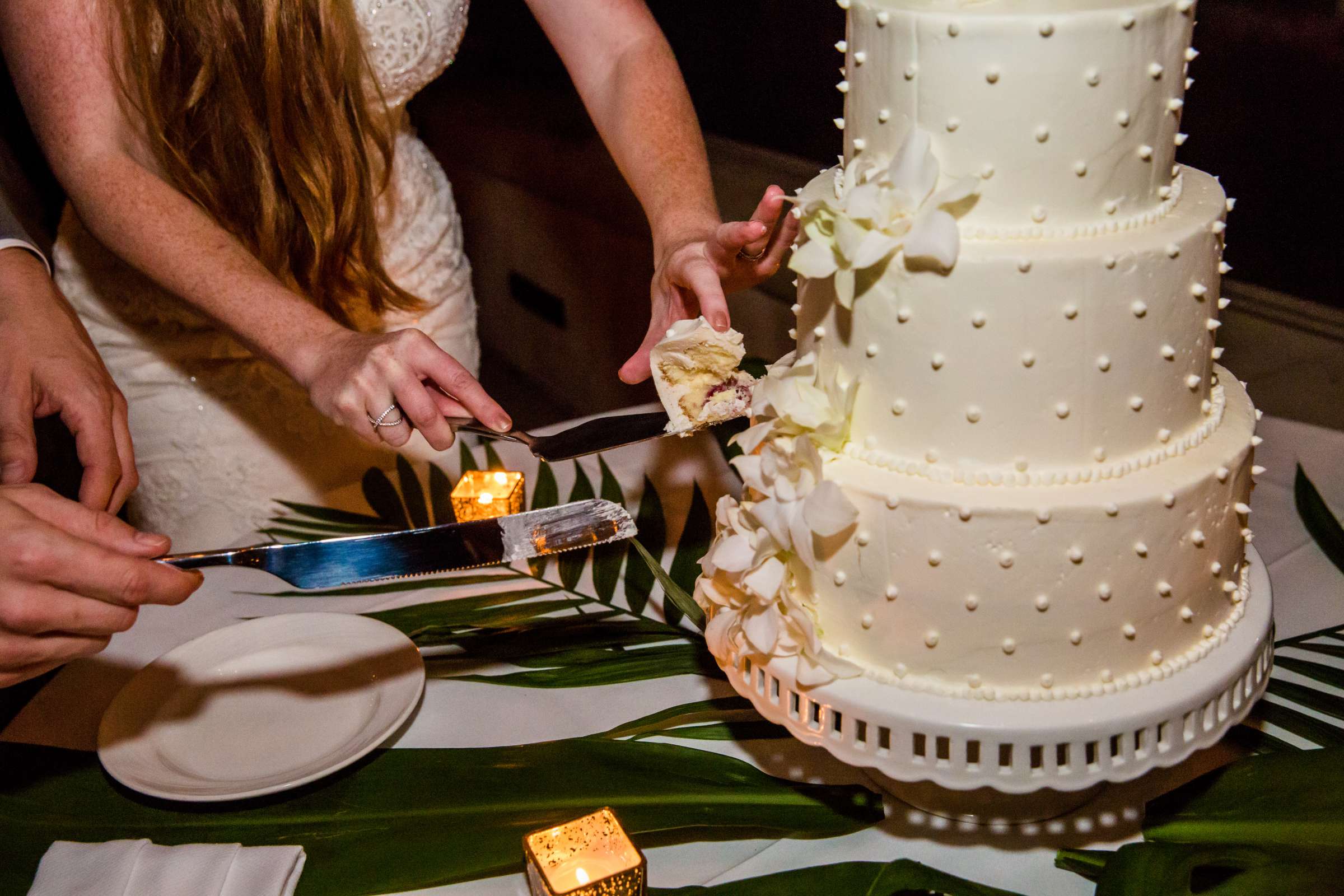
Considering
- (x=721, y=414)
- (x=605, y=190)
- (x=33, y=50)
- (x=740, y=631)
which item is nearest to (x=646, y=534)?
(x=721, y=414)

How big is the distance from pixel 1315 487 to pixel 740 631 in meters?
1.14

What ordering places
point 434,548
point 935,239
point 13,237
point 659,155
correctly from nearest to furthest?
point 935,239, point 434,548, point 13,237, point 659,155

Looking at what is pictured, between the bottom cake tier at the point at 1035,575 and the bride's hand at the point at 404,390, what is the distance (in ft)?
1.61

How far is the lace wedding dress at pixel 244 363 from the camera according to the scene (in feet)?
6.82

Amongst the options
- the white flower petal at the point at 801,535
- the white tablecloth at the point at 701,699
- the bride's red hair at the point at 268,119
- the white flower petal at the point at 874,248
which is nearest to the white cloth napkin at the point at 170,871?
the white tablecloth at the point at 701,699

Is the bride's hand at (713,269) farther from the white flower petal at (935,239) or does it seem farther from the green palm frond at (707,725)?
the green palm frond at (707,725)

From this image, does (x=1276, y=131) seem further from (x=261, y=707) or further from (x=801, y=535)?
(x=261, y=707)

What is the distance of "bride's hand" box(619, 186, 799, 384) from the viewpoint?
4.44ft

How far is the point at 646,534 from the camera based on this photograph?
1702 millimetres

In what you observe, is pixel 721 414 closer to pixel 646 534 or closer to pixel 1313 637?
pixel 646 534

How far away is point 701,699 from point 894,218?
0.67 meters

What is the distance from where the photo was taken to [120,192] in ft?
5.35

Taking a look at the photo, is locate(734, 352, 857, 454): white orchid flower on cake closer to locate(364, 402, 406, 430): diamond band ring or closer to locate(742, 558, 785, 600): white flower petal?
locate(742, 558, 785, 600): white flower petal

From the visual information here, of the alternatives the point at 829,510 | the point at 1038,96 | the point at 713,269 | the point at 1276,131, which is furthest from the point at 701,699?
the point at 1276,131
